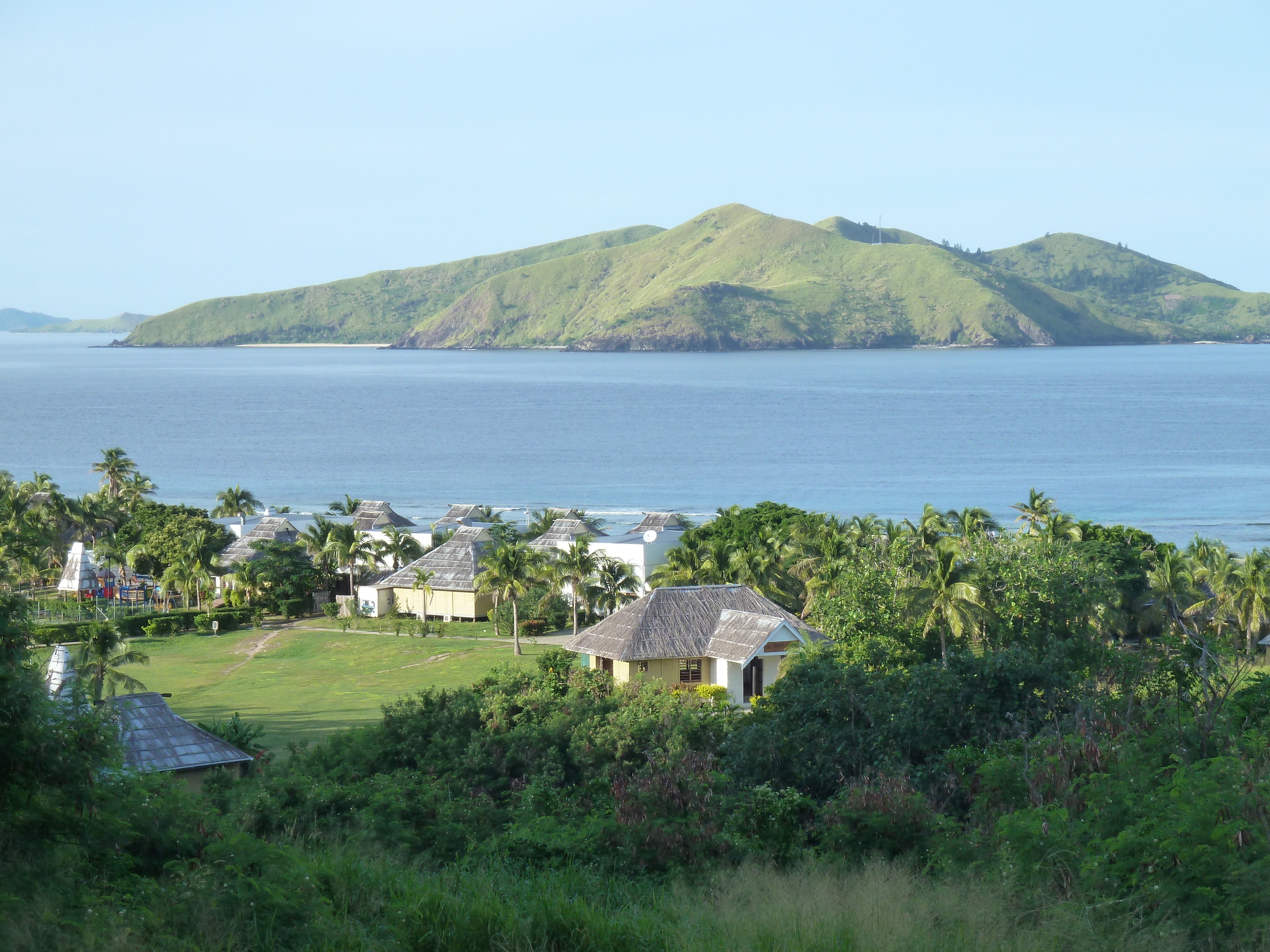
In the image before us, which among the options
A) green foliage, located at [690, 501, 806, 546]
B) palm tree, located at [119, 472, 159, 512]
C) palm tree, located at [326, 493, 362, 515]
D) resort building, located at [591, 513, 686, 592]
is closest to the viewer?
green foliage, located at [690, 501, 806, 546]

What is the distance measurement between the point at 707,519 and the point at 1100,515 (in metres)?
26.2

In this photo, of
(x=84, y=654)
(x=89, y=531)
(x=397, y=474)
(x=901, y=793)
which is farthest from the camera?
(x=397, y=474)

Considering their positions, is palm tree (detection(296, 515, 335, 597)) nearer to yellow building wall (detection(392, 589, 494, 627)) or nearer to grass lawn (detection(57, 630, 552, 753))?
grass lawn (detection(57, 630, 552, 753))

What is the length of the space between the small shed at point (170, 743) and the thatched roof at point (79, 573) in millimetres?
36470

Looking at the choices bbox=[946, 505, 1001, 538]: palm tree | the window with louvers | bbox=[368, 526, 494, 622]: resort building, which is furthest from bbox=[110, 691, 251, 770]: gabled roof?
bbox=[946, 505, 1001, 538]: palm tree

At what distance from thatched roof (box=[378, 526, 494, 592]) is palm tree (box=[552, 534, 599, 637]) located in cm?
505

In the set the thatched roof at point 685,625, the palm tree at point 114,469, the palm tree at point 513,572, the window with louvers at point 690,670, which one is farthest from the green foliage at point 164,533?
the window with louvers at point 690,670

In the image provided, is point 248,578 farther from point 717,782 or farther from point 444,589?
point 717,782

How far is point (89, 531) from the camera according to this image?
60.4 m

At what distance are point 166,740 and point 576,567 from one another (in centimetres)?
2643

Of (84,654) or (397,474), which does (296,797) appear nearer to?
(84,654)

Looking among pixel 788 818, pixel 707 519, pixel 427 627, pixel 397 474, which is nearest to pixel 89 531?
pixel 427 627

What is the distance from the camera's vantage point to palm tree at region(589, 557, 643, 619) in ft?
Answer: 154

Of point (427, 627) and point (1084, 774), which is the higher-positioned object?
point (1084, 774)
